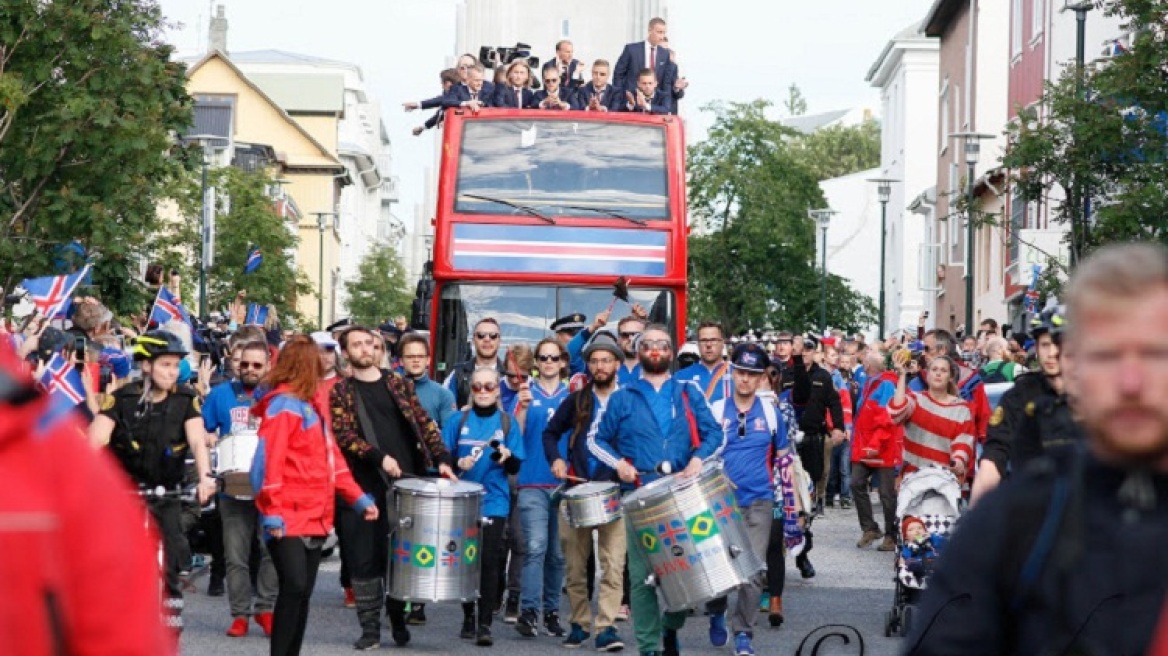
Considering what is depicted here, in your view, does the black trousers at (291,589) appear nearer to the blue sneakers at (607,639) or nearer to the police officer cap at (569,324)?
the blue sneakers at (607,639)

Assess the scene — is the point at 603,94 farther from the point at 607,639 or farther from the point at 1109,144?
the point at 607,639

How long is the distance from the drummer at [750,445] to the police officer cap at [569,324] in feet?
16.7

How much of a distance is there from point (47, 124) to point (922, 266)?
52.0 meters

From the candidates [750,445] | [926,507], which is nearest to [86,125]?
[750,445]

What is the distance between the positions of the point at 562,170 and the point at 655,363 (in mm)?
8841

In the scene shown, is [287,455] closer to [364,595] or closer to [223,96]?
[364,595]

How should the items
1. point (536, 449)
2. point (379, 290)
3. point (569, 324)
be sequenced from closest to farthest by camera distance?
point (536, 449) → point (569, 324) → point (379, 290)

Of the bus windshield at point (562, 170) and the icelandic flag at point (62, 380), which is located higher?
the bus windshield at point (562, 170)

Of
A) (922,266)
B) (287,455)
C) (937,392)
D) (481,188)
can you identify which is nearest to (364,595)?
(287,455)

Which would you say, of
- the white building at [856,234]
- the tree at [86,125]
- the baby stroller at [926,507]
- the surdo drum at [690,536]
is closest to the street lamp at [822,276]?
the white building at [856,234]

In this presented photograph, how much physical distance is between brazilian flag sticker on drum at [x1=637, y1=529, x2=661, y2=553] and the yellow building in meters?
95.3

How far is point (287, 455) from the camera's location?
446 inches

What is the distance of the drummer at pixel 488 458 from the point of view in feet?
46.3

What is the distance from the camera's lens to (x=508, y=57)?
79.2ft
